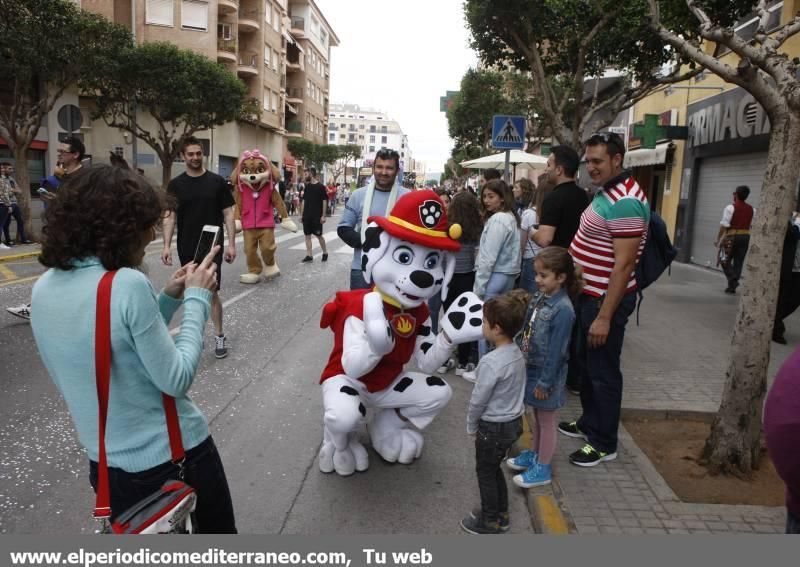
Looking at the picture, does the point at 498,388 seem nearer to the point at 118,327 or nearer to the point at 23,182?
the point at 118,327

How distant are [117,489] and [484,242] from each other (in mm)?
3930

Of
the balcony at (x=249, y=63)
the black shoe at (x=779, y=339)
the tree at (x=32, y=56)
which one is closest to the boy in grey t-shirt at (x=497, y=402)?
the black shoe at (x=779, y=339)

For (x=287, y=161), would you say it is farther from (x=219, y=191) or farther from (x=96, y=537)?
(x=96, y=537)

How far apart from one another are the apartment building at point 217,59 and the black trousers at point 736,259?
2176 centimetres

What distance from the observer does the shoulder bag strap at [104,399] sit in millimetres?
1796

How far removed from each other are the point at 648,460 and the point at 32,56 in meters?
17.7

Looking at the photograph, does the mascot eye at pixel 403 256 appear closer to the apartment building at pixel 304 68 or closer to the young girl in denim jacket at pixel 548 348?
the young girl in denim jacket at pixel 548 348

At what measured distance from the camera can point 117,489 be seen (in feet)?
6.52

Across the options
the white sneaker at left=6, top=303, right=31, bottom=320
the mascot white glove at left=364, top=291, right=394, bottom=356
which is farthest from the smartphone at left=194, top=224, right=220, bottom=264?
the white sneaker at left=6, top=303, right=31, bottom=320

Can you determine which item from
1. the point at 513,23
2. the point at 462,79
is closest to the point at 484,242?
the point at 513,23

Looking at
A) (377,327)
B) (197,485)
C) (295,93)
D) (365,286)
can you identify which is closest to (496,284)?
(365,286)

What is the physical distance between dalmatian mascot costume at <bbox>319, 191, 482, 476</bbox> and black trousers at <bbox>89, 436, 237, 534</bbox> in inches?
51.9

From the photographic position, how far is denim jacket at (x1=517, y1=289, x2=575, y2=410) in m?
3.53

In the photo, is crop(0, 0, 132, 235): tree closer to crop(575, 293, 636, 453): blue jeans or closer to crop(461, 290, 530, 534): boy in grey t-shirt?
crop(575, 293, 636, 453): blue jeans
